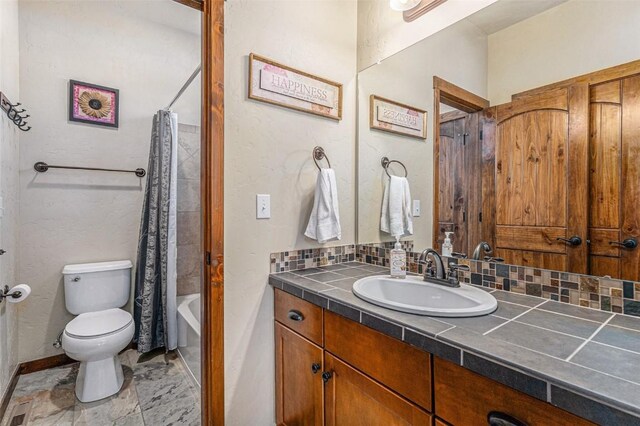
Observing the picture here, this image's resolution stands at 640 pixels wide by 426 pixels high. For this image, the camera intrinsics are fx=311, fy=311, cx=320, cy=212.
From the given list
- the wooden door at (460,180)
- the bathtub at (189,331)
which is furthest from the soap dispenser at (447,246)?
the bathtub at (189,331)

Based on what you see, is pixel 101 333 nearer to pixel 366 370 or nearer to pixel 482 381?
pixel 366 370

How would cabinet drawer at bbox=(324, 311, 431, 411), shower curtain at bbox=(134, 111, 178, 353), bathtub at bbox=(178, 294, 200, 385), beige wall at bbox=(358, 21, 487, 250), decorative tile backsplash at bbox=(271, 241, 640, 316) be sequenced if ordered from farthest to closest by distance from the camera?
shower curtain at bbox=(134, 111, 178, 353), bathtub at bbox=(178, 294, 200, 385), beige wall at bbox=(358, 21, 487, 250), decorative tile backsplash at bbox=(271, 241, 640, 316), cabinet drawer at bbox=(324, 311, 431, 411)

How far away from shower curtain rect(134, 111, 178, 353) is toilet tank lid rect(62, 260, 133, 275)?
0.13 metres

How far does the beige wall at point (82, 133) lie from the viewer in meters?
2.19

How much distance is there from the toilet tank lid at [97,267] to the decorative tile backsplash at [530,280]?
5.02 ft

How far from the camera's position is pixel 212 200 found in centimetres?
136

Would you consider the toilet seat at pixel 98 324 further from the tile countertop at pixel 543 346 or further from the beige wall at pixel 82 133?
the tile countertop at pixel 543 346

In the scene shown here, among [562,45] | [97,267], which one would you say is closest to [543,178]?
[562,45]

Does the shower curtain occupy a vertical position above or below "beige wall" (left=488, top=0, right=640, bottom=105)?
below

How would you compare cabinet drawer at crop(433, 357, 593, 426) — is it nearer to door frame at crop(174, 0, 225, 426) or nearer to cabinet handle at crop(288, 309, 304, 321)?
cabinet handle at crop(288, 309, 304, 321)

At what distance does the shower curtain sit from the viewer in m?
2.29

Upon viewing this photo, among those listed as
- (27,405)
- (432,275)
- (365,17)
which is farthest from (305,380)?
(365,17)

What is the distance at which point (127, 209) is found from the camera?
257cm

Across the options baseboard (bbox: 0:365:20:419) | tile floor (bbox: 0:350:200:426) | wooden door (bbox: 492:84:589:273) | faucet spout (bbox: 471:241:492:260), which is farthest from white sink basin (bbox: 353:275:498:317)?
baseboard (bbox: 0:365:20:419)
